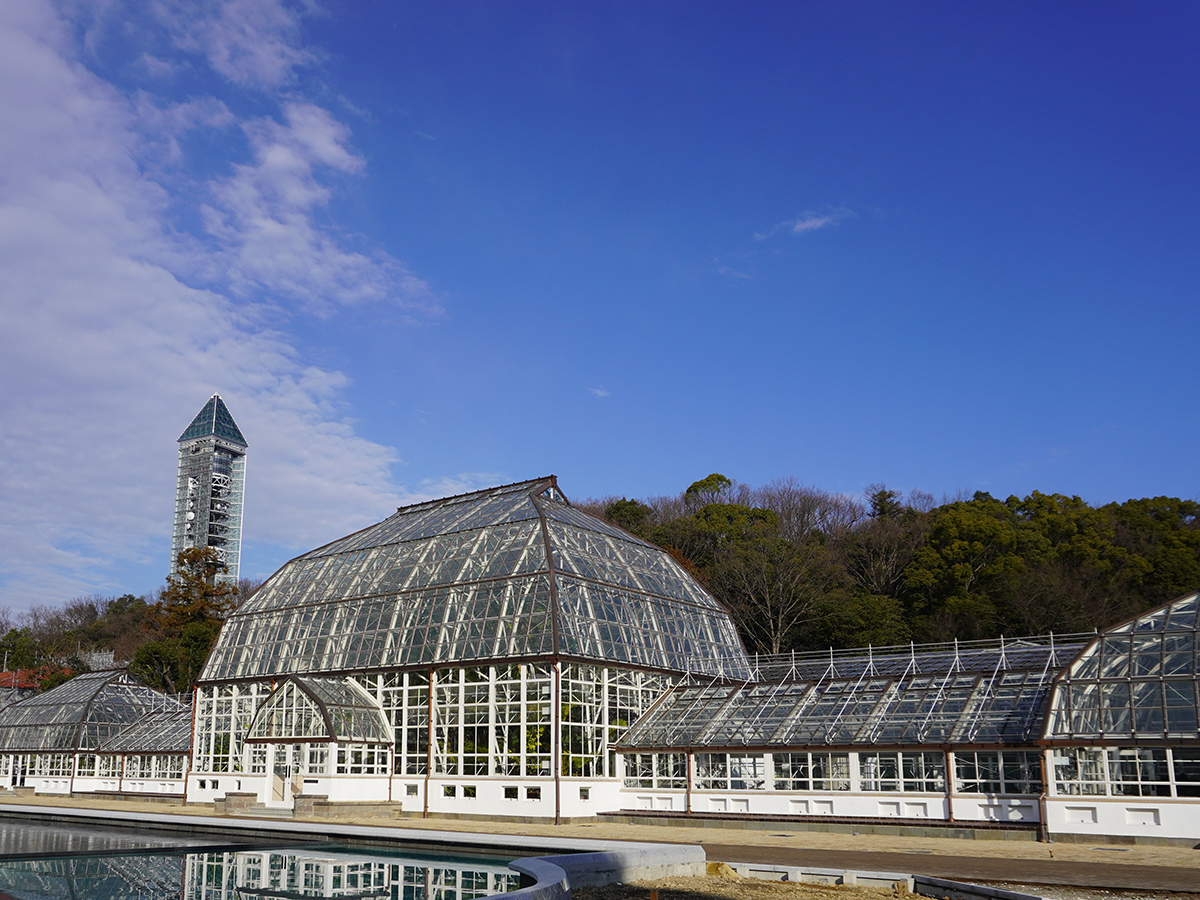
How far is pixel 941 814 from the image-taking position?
29.2m

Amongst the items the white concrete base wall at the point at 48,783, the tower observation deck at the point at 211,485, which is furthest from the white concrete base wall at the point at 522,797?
the tower observation deck at the point at 211,485

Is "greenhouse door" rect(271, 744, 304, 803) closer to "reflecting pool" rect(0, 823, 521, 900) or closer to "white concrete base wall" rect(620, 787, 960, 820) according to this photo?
"white concrete base wall" rect(620, 787, 960, 820)

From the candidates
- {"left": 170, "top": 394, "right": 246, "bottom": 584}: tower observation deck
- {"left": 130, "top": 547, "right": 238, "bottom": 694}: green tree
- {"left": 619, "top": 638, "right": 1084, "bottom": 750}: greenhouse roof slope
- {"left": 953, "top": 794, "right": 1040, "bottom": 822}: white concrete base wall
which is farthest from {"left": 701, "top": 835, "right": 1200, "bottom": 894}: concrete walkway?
{"left": 170, "top": 394, "right": 246, "bottom": 584}: tower observation deck

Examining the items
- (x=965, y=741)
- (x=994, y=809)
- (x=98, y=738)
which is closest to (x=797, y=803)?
(x=965, y=741)

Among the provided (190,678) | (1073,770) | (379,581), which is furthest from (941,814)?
(190,678)

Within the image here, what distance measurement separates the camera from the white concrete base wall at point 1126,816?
2461 cm

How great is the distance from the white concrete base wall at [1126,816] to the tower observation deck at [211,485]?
16484cm

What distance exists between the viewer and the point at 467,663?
36.8 metres

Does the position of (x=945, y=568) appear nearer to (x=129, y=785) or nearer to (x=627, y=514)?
(x=627, y=514)

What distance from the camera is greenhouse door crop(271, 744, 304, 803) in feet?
130

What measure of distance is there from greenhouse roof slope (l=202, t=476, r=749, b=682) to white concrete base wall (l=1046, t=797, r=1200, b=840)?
16.4 meters

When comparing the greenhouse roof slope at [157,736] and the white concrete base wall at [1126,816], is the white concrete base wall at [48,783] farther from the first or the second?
the white concrete base wall at [1126,816]

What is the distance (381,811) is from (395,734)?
2983mm

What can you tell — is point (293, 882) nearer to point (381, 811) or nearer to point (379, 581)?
point (381, 811)
